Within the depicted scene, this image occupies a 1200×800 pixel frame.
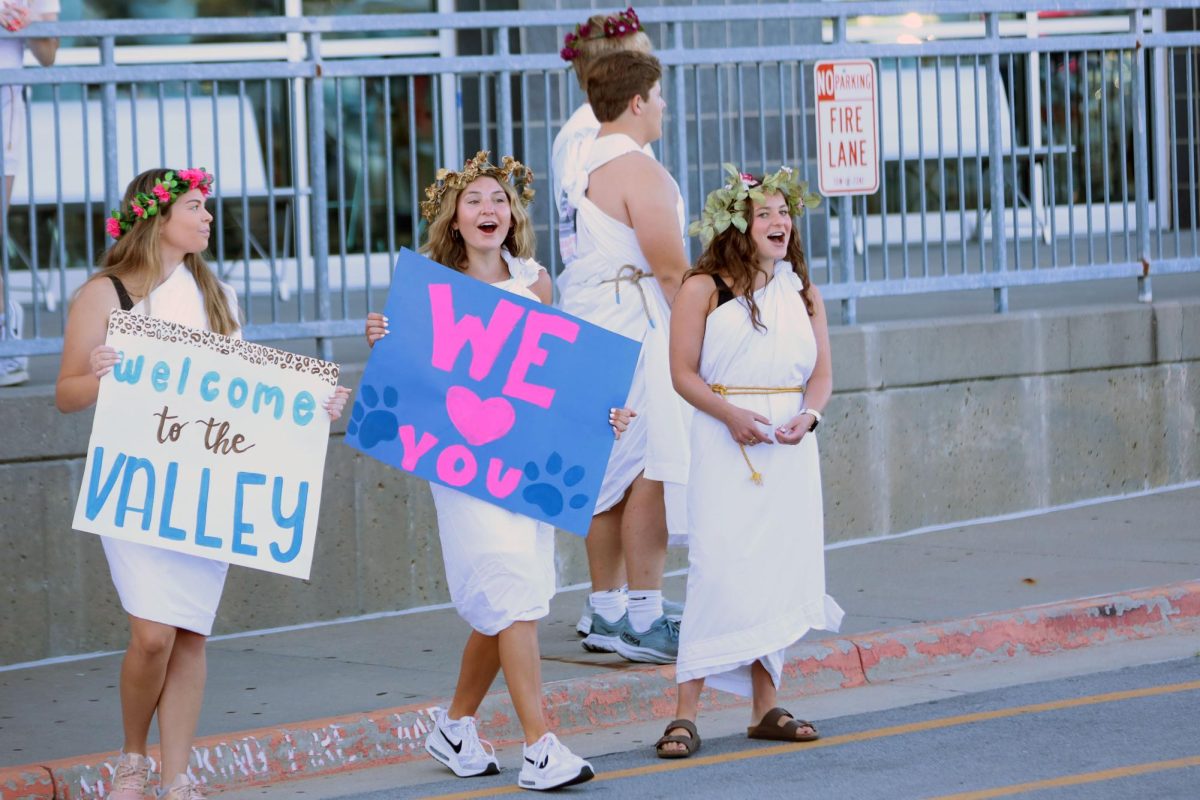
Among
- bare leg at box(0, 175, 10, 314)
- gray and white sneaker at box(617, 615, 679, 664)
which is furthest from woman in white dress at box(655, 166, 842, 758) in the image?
bare leg at box(0, 175, 10, 314)

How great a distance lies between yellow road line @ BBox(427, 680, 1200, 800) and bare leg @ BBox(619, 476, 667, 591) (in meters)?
1.10

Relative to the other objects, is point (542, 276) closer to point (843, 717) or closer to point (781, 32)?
point (843, 717)

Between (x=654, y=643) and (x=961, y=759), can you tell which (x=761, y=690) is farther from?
(x=654, y=643)

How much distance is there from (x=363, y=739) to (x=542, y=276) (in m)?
1.56

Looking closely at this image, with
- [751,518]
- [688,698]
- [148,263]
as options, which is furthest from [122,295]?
[688,698]

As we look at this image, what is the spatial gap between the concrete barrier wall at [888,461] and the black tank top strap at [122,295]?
2006mm

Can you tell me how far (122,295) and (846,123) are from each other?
4.79 metres

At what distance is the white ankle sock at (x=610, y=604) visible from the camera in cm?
779

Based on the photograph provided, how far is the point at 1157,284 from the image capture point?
42.1ft

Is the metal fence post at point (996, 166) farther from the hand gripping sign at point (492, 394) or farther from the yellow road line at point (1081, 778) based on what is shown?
the yellow road line at point (1081, 778)

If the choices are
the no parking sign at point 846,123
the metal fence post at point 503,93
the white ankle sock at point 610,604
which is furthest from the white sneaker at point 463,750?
the no parking sign at point 846,123

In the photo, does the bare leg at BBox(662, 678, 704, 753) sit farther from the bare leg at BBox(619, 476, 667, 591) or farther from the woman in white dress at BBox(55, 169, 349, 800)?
the woman in white dress at BBox(55, 169, 349, 800)

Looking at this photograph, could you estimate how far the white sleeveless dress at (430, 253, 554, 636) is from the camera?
6203mm

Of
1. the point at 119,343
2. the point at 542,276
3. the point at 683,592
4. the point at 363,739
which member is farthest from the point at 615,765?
the point at 683,592
